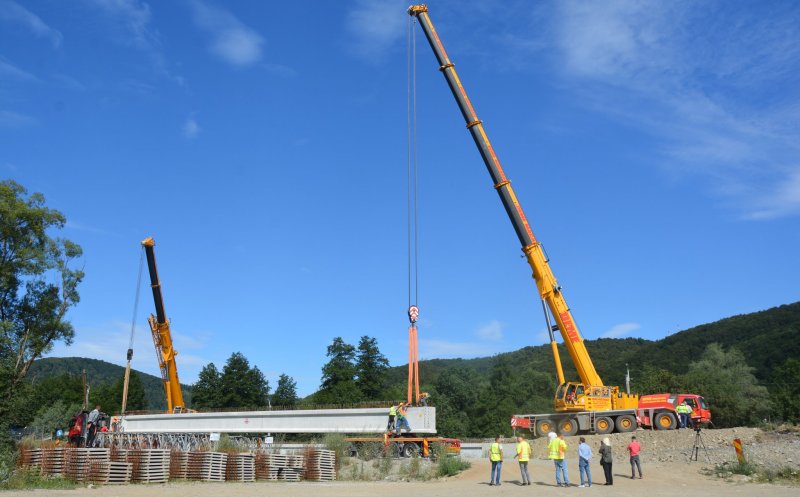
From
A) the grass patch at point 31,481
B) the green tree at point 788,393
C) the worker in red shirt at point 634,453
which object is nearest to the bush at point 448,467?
the worker in red shirt at point 634,453

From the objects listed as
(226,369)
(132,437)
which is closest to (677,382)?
(132,437)

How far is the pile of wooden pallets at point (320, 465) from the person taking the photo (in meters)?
24.0

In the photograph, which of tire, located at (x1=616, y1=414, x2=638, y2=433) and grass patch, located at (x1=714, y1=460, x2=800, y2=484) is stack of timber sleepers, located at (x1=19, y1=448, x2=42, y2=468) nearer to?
grass patch, located at (x1=714, y1=460, x2=800, y2=484)

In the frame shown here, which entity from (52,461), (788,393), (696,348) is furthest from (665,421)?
(696,348)

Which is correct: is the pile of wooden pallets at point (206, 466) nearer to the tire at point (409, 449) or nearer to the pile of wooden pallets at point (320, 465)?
the pile of wooden pallets at point (320, 465)

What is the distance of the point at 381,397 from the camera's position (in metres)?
79.8

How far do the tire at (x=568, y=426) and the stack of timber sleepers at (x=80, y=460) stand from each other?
22.8 metres

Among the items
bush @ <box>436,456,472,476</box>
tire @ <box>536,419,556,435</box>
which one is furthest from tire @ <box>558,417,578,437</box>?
bush @ <box>436,456,472,476</box>

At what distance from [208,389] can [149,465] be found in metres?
71.1

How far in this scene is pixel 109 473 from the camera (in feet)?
64.4

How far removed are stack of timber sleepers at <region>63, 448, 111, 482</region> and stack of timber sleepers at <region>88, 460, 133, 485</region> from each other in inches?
4.6

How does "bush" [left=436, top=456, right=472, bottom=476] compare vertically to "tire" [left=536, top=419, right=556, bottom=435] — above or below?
below

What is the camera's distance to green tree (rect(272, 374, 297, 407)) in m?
91.5

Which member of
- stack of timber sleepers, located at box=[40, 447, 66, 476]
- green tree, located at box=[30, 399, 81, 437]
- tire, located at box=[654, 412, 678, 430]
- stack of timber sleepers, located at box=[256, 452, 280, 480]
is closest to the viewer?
stack of timber sleepers, located at box=[40, 447, 66, 476]
